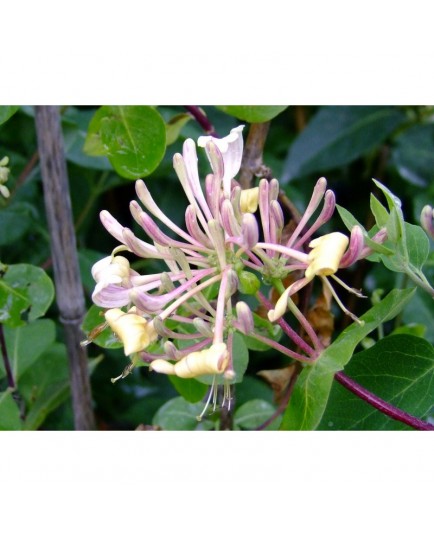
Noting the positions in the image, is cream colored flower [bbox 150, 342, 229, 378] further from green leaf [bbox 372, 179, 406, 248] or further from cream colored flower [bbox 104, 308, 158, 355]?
green leaf [bbox 372, 179, 406, 248]

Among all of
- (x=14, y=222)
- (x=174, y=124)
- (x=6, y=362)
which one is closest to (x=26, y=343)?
(x=6, y=362)

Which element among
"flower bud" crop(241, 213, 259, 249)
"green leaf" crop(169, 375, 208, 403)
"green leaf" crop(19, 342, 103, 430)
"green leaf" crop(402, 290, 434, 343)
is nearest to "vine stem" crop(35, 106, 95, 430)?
"green leaf" crop(19, 342, 103, 430)

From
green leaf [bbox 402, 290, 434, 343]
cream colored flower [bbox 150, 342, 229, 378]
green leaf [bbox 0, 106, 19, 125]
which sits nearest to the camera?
cream colored flower [bbox 150, 342, 229, 378]

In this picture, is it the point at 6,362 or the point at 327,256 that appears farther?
the point at 6,362

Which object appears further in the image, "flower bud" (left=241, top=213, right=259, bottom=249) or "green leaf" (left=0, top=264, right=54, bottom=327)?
"green leaf" (left=0, top=264, right=54, bottom=327)

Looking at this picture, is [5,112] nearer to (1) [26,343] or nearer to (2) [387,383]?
(1) [26,343]
